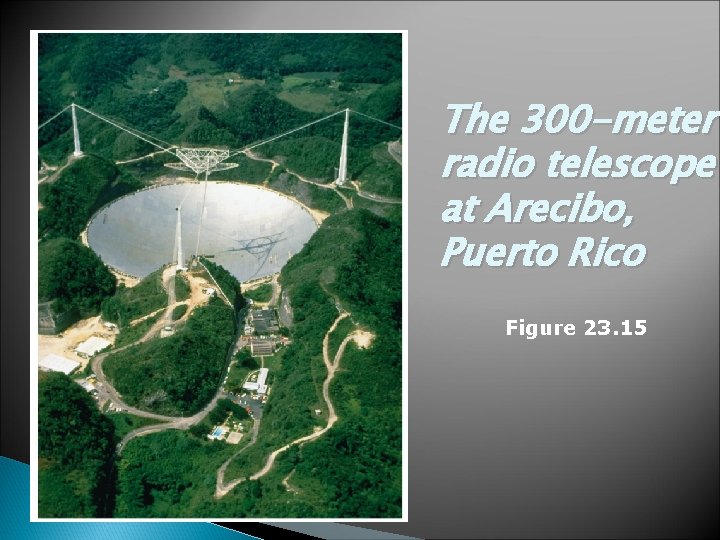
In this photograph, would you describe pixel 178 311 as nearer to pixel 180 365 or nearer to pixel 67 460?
pixel 180 365

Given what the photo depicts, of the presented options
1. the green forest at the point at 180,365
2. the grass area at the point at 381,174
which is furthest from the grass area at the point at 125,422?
the grass area at the point at 381,174

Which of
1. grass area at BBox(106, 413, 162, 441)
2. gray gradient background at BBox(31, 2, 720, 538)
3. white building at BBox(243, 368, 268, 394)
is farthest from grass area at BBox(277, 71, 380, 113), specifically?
grass area at BBox(106, 413, 162, 441)

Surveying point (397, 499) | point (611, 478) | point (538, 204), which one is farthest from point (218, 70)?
point (611, 478)

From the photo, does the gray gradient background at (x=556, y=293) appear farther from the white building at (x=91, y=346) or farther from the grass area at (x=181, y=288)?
the white building at (x=91, y=346)

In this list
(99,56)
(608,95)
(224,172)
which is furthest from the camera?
(224,172)

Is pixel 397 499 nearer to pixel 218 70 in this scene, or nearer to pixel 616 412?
pixel 616 412

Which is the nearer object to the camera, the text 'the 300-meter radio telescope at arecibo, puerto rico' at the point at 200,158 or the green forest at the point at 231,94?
the green forest at the point at 231,94
